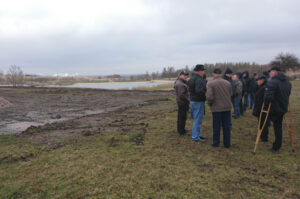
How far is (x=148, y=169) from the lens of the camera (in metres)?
3.93

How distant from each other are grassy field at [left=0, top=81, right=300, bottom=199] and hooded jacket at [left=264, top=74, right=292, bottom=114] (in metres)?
1.18

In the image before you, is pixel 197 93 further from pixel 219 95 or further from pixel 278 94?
pixel 278 94

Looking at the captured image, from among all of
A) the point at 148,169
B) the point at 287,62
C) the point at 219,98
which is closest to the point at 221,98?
the point at 219,98

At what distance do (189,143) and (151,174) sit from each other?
6.82ft

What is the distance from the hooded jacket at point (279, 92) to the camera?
437 centimetres

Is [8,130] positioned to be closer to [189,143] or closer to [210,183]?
[189,143]

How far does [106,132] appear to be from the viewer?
6.94 meters

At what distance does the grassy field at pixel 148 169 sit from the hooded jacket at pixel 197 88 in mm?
1338

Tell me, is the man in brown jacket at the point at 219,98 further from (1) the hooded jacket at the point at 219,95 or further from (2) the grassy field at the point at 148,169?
(2) the grassy field at the point at 148,169

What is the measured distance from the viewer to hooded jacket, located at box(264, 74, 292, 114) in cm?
437

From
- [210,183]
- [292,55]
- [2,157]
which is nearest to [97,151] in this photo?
[2,157]

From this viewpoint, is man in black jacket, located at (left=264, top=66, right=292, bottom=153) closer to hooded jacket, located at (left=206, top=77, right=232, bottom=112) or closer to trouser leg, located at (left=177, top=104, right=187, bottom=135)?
hooded jacket, located at (left=206, top=77, right=232, bottom=112)

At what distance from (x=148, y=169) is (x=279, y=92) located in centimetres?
355

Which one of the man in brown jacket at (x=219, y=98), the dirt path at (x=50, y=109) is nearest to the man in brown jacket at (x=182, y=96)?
the man in brown jacket at (x=219, y=98)
